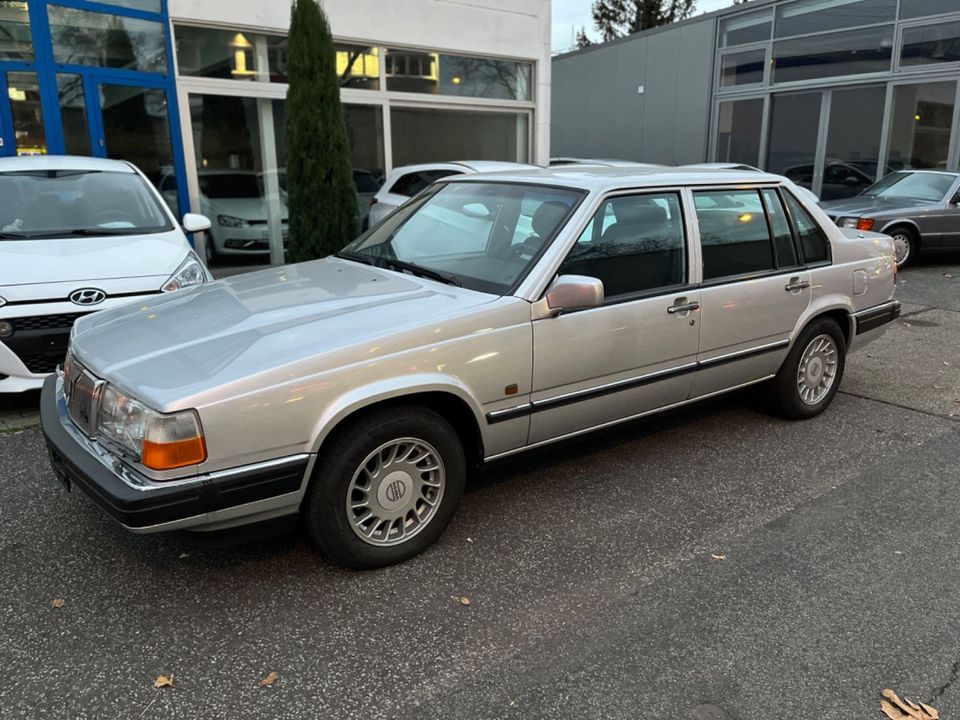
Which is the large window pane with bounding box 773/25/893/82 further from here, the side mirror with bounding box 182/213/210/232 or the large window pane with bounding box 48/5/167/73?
the side mirror with bounding box 182/213/210/232

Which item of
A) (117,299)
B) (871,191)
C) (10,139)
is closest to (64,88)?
(10,139)

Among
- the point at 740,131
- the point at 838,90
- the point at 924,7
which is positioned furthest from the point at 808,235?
the point at 740,131

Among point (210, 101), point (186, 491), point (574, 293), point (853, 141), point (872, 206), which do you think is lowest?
point (186, 491)

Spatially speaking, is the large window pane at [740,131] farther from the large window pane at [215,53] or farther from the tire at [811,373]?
the tire at [811,373]

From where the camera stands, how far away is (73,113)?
888 centimetres

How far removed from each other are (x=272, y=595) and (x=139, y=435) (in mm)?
859

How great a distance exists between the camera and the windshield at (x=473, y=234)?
3729 millimetres

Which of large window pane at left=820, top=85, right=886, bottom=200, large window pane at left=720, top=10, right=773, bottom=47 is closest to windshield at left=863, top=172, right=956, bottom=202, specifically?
large window pane at left=820, top=85, right=886, bottom=200

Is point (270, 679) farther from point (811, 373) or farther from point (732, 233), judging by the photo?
point (811, 373)

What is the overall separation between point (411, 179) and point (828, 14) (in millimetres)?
12935

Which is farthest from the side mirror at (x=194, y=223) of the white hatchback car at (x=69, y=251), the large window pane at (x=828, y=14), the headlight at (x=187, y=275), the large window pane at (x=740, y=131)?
the large window pane at (x=740, y=131)

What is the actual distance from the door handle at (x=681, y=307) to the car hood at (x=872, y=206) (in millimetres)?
8375

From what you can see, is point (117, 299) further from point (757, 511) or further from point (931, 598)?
point (931, 598)

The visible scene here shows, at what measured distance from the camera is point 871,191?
42.2 ft
